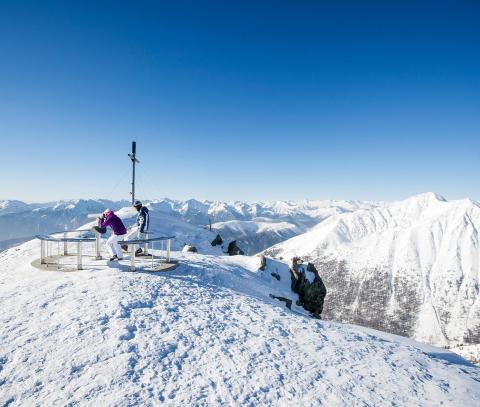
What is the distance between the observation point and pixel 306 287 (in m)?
26.5

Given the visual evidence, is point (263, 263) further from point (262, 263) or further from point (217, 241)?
point (217, 241)

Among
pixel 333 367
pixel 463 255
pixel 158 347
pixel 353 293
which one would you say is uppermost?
pixel 158 347

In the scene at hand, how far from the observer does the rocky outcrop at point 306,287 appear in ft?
83.1

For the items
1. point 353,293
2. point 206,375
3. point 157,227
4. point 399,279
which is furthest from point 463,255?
point 206,375

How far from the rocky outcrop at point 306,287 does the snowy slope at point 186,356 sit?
14.4m

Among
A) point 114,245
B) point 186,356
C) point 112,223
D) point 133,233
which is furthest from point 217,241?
point 186,356

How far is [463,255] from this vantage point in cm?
19525

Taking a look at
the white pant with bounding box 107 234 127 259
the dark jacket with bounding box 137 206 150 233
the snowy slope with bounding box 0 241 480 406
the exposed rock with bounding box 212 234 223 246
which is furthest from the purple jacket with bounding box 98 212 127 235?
the exposed rock with bounding box 212 234 223 246

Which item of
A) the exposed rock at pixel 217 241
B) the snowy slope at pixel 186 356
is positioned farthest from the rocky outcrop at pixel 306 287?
the snowy slope at pixel 186 356

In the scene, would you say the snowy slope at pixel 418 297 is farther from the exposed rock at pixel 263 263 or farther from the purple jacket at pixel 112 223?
the purple jacket at pixel 112 223

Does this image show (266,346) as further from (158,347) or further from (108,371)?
(108,371)

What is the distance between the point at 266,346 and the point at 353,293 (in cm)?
18622

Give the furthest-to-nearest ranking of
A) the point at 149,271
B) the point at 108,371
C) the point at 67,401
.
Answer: the point at 149,271, the point at 108,371, the point at 67,401

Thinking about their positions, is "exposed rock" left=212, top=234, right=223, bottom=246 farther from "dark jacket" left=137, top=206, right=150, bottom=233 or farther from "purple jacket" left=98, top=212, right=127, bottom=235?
"purple jacket" left=98, top=212, right=127, bottom=235
